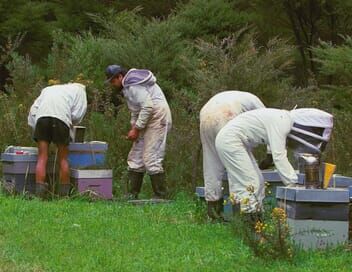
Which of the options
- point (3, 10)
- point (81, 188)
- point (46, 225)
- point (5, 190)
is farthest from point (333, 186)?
point (3, 10)

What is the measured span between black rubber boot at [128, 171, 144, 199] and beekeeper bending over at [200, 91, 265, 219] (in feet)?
8.36

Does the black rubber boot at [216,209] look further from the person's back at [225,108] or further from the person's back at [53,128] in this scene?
the person's back at [53,128]

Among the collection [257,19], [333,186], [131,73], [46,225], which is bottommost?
[46,225]

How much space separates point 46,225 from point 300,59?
1769 centimetres

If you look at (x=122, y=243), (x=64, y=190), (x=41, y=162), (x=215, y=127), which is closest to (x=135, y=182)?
(x=64, y=190)

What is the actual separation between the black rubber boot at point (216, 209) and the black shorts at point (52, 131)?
8.68 ft

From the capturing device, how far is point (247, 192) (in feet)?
26.4

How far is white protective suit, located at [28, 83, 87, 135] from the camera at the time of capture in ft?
36.2

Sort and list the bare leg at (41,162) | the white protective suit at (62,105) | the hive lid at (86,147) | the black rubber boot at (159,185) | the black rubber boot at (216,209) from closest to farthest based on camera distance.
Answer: the black rubber boot at (216,209), the bare leg at (41,162), the white protective suit at (62,105), the hive lid at (86,147), the black rubber boot at (159,185)

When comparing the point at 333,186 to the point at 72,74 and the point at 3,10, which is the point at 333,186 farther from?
the point at 3,10

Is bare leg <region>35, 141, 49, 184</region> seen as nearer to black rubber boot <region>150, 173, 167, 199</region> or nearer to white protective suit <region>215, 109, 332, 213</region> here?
black rubber boot <region>150, 173, 167, 199</region>

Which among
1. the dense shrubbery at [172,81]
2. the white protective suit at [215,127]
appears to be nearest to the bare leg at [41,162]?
the dense shrubbery at [172,81]

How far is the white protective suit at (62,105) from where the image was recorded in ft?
36.2

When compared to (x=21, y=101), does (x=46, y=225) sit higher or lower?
lower
